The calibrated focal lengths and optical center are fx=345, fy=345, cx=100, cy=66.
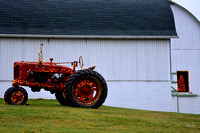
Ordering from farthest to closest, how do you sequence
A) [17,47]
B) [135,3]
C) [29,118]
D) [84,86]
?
[135,3], [17,47], [84,86], [29,118]

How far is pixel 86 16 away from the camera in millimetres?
22031

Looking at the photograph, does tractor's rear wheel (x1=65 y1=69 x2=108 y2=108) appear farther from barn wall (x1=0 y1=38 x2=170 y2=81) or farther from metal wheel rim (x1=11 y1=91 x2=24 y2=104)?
barn wall (x1=0 y1=38 x2=170 y2=81)

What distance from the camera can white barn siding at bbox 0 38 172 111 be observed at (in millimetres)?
20969

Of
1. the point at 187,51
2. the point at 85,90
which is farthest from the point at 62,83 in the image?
the point at 187,51

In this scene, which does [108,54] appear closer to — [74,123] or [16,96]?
[16,96]

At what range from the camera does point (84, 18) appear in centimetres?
2191

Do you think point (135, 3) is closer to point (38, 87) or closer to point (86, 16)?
point (86, 16)

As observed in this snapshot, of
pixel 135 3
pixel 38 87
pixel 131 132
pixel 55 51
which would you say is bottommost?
pixel 131 132

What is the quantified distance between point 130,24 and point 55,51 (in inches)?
202

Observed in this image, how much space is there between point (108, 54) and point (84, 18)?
280 centimetres

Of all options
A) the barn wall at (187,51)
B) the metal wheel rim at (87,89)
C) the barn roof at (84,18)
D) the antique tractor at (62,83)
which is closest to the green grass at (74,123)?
the antique tractor at (62,83)

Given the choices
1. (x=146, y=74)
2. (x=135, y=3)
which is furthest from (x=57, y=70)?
(x=135, y=3)

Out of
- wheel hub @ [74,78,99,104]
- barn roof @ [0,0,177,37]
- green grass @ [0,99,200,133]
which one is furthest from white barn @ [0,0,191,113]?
green grass @ [0,99,200,133]

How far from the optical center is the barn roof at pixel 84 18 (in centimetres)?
2103
